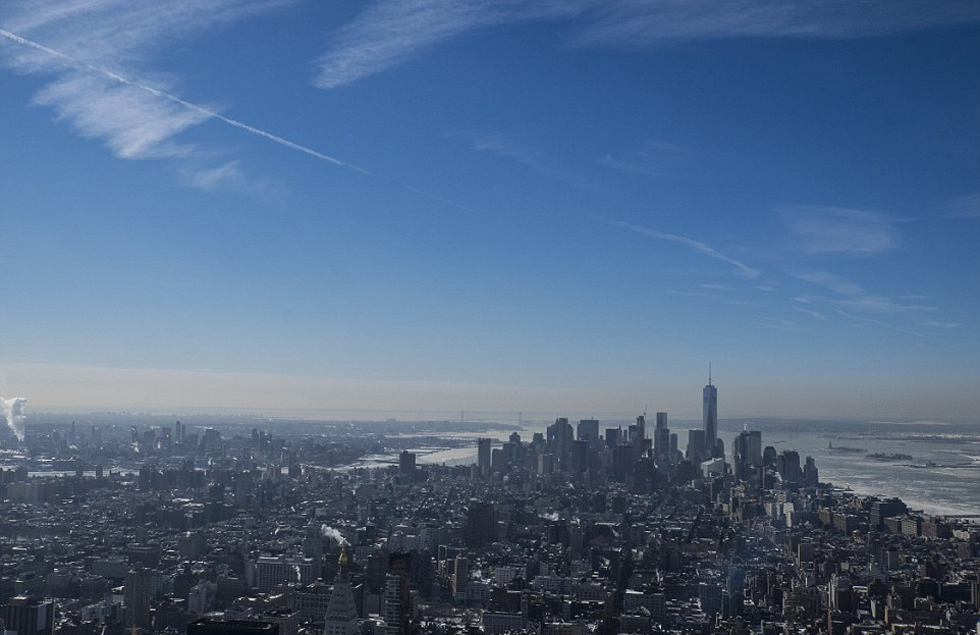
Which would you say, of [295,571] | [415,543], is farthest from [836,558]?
[295,571]

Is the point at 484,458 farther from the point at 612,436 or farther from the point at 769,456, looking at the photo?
the point at 769,456

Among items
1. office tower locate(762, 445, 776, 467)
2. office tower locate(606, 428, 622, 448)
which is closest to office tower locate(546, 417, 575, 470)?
office tower locate(606, 428, 622, 448)

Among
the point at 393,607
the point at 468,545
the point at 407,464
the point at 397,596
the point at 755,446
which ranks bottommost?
the point at 468,545

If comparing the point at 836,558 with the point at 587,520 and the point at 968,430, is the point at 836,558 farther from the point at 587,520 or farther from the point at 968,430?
the point at 587,520

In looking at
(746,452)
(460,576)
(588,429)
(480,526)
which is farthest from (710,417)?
(460,576)

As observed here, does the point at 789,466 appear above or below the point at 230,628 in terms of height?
above

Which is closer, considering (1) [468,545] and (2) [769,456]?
(1) [468,545]

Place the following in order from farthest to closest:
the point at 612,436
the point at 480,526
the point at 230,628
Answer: the point at 612,436 < the point at 480,526 < the point at 230,628

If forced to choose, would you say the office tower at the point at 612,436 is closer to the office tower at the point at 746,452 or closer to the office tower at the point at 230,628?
the office tower at the point at 746,452
